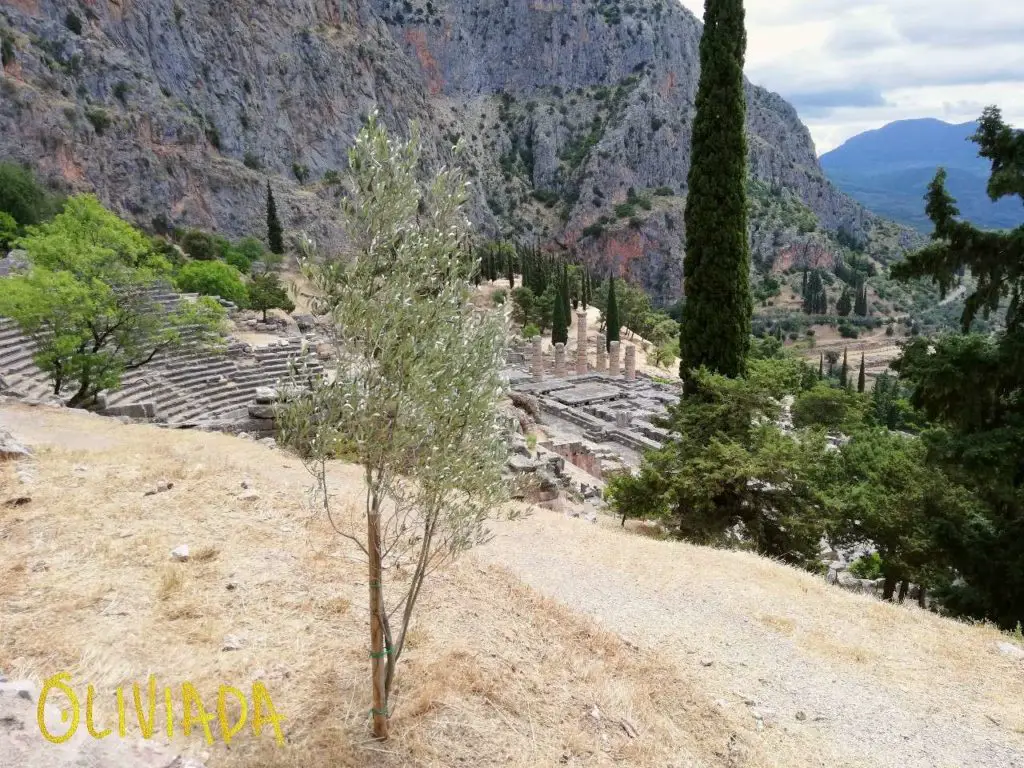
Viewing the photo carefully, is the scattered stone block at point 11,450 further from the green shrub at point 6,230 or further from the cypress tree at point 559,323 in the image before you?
the cypress tree at point 559,323

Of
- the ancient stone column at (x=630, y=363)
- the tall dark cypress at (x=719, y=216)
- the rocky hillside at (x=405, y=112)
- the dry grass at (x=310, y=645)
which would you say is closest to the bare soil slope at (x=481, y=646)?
the dry grass at (x=310, y=645)

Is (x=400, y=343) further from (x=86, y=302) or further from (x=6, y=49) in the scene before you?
(x=6, y=49)

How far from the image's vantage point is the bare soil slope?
5.59 metres

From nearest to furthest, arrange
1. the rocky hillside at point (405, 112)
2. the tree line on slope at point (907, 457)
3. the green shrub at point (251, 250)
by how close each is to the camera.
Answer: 1. the tree line on slope at point (907, 457)
2. the green shrub at point (251, 250)
3. the rocky hillside at point (405, 112)

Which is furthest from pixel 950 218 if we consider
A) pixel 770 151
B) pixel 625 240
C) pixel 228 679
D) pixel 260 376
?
pixel 770 151

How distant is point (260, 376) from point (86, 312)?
33.2ft

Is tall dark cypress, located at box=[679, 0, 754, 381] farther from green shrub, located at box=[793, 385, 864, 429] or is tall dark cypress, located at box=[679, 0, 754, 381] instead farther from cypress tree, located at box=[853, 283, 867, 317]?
cypress tree, located at box=[853, 283, 867, 317]

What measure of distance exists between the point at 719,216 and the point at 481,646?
13.9 metres

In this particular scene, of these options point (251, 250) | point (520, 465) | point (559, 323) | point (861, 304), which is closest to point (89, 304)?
point (520, 465)

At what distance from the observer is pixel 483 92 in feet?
419

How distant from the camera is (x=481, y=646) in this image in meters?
7.02

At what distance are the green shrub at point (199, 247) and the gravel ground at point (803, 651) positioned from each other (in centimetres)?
5535

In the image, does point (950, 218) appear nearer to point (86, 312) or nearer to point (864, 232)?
point (86, 312)

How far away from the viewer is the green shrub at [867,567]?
20750mm
